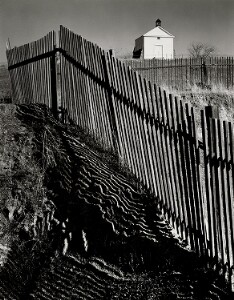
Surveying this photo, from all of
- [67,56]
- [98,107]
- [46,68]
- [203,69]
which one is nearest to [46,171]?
[98,107]

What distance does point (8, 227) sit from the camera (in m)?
4.39

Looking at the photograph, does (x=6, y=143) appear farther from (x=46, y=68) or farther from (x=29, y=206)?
(x=46, y=68)

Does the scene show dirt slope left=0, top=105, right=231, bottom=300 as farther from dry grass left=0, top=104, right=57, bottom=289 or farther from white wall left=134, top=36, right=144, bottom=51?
white wall left=134, top=36, right=144, bottom=51

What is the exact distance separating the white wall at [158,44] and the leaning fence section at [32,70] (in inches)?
1600

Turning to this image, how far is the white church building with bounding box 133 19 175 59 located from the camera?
49.8 metres

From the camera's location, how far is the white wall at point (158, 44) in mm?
49844

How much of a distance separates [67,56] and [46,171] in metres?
2.70

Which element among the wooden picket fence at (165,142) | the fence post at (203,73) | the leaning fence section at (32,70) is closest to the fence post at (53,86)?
the leaning fence section at (32,70)

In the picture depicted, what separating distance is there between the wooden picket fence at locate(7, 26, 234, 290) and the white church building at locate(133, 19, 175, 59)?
44.3m

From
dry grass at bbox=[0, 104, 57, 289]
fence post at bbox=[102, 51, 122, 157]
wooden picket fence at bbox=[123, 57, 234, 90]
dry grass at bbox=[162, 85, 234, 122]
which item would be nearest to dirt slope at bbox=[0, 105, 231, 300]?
dry grass at bbox=[0, 104, 57, 289]

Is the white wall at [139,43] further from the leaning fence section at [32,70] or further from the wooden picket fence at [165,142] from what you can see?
the wooden picket fence at [165,142]

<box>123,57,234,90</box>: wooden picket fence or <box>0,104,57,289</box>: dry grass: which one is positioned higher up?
<box>123,57,234,90</box>: wooden picket fence

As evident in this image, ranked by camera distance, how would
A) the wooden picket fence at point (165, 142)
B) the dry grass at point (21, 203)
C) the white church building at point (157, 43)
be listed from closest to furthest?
the wooden picket fence at point (165, 142)
the dry grass at point (21, 203)
the white church building at point (157, 43)

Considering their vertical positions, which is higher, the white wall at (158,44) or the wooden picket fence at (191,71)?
the white wall at (158,44)
